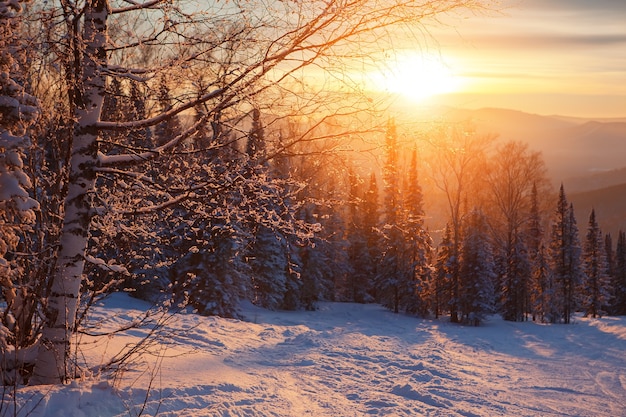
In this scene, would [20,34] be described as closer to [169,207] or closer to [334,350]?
[169,207]

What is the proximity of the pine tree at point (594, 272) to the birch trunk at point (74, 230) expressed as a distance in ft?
178

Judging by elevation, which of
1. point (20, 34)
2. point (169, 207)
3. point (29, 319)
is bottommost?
point (29, 319)

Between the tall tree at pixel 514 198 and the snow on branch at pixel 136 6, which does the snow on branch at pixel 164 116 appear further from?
the tall tree at pixel 514 198

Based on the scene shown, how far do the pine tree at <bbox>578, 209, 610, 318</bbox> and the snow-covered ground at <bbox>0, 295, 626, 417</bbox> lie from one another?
3605 centimetres

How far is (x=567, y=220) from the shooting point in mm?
48031

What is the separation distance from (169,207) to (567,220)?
4864 cm

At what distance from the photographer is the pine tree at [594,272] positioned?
5238 cm

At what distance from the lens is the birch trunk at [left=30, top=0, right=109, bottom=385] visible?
512 cm

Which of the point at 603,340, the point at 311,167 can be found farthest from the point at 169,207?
the point at 603,340

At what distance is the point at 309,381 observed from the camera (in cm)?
888

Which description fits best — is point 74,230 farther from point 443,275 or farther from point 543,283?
point 543,283

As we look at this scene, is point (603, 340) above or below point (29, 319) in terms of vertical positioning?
below

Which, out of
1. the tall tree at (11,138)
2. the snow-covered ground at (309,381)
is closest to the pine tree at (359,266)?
the snow-covered ground at (309,381)

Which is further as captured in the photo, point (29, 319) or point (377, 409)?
point (377, 409)
